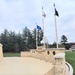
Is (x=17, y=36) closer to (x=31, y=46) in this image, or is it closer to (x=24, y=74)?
(x=31, y=46)

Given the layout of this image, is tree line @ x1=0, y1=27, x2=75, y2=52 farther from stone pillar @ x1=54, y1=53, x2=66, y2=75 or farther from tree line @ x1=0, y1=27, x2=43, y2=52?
stone pillar @ x1=54, y1=53, x2=66, y2=75

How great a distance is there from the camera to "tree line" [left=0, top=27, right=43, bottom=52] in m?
50.8

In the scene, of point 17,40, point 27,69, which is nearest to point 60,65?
point 27,69

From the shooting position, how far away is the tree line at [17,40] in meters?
50.8

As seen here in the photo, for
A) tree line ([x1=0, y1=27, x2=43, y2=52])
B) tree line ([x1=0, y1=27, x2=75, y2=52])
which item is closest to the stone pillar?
tree line ([x1=0, y1=27, x2=75, y2=52])

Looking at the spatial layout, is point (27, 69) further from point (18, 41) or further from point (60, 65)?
point (18, 41)

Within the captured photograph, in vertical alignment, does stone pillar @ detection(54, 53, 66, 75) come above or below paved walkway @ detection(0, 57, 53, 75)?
above

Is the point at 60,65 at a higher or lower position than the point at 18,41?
lower

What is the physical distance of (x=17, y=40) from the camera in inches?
2066

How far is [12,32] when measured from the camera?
2202 inches

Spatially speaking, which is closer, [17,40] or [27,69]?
[27,69]

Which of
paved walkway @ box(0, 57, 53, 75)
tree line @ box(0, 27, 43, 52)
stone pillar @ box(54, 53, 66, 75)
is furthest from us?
tree line @ box(0, 27, 43, 52)

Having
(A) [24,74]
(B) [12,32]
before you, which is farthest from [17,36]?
(A) [24,74]

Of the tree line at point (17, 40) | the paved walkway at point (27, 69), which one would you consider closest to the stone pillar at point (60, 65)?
the paved walkway at point (27, 69)
